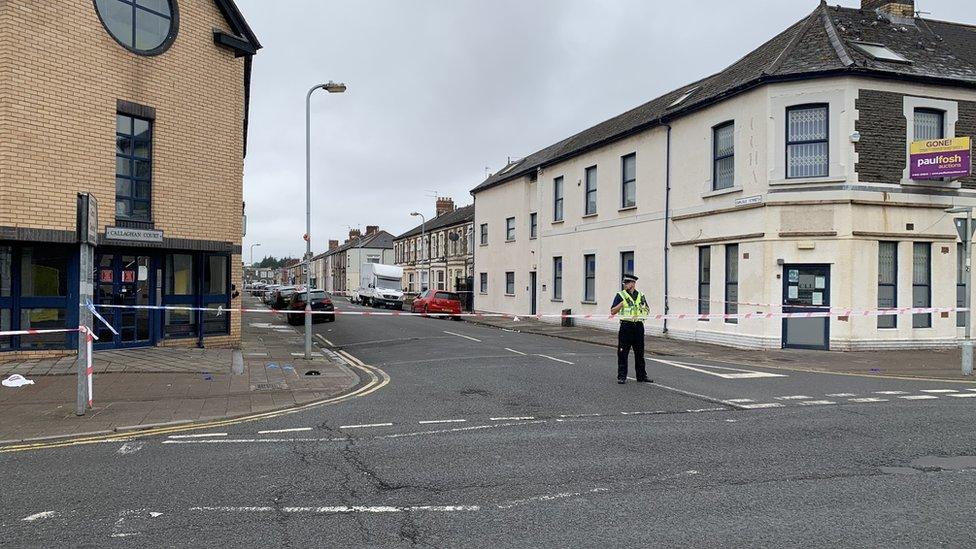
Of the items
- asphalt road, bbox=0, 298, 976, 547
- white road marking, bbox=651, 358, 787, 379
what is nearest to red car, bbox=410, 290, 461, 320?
white road marking, bbox=651, 358, 787, 379

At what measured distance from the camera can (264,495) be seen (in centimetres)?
540

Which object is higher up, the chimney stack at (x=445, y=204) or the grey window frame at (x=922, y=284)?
the chimney stack at (x=445, y=204)

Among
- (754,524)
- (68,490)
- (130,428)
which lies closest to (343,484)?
(68,490)

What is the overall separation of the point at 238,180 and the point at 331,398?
8876 mm

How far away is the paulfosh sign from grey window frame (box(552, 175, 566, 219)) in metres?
14.1

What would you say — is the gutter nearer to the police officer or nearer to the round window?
the police officer

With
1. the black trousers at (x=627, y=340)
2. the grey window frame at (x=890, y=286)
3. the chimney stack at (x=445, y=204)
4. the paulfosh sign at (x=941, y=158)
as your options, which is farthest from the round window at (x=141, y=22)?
the chimney stack at (x=445, y=204)

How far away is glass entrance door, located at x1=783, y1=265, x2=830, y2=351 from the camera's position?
17359 millimetres

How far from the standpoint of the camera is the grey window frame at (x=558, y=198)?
96.3ft

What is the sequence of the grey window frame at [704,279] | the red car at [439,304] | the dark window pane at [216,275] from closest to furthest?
the dark window pane at [216,275], the grey window frame at [704,279], the red car at [439,304]

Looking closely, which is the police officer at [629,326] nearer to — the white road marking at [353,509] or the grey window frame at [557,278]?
the white road marking at [353,509]

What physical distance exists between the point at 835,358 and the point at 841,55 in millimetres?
7764

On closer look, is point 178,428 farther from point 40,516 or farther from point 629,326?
point 629,326

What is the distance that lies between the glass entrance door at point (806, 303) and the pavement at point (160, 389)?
1127 cm
